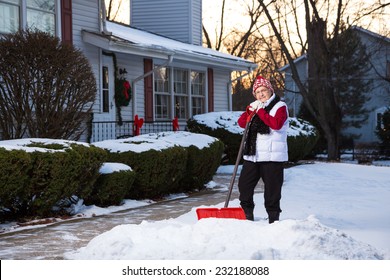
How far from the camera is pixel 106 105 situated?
18469 mm

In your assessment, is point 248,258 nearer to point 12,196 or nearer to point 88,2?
point 12,196

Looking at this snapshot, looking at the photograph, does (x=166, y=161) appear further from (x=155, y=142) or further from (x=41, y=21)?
(x=41, y=21)

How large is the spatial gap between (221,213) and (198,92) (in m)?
16.5

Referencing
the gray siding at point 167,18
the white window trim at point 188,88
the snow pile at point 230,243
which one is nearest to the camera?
the snow pile at point 230,243

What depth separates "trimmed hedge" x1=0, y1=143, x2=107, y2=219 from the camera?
8.77 m

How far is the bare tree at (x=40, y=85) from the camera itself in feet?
39.1

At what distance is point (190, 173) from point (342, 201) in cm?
311

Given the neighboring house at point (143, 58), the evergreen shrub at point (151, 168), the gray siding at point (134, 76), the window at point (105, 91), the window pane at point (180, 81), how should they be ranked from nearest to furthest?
the evergreen shrub at point (151, 168) → the neighboring house at point (143, 58) → the window at point (105, 91) → the gray siding at point (134, 76) → the window pane at point (180, 81)

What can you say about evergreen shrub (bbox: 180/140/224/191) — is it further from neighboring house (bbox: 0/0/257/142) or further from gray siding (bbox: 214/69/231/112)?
gray siding (bbox: 214/69/231/112)

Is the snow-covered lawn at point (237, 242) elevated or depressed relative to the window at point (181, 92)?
depressed

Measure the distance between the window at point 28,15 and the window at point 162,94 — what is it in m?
5.71

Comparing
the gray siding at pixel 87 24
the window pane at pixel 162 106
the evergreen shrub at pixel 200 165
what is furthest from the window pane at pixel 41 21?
the window pane at pixel 162 106

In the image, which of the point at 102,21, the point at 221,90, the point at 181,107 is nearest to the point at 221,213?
the point at 102,21

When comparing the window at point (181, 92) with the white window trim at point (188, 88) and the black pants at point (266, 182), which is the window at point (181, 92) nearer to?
the white window trim at point (188, 88)
